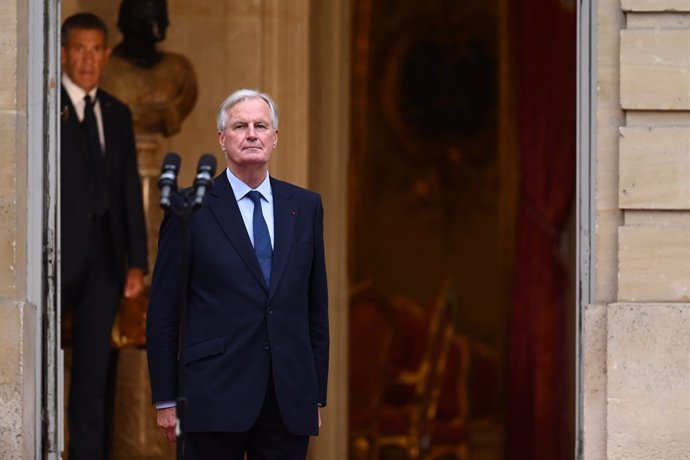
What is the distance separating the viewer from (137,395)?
462 inches

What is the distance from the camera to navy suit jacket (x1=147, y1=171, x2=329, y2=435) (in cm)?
758

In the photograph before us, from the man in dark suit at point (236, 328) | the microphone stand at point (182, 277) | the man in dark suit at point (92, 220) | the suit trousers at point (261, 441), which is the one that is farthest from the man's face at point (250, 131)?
the man in dark suit at point (92, 220)

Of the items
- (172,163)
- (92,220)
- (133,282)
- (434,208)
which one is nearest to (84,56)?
(92,220)

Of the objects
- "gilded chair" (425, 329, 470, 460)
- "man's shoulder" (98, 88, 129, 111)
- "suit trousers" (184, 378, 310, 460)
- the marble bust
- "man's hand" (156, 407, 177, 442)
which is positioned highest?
the marble bust

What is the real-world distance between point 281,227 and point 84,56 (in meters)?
3.89

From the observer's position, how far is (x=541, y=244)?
14.0 meters

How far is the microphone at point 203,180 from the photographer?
7.02m

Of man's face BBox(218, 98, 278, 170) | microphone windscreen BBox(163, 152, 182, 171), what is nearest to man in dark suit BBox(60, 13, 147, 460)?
man's face BBox(218, 98, 278, 170)

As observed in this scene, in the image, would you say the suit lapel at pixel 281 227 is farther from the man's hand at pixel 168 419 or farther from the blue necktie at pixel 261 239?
the man's hand at pixel 168 419

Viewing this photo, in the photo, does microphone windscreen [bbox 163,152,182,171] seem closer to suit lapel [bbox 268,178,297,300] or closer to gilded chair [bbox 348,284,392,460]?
suit lapel [bbox 268,178,297,300]

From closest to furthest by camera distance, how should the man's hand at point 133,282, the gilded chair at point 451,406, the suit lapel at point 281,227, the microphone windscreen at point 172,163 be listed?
the microphone windscreen at point 172,163
the suit lapel at point 281,227
the man's hand at point 133,282
the gilded chair at point 451,406

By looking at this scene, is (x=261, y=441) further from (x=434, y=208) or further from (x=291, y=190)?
(x=434, y=208)

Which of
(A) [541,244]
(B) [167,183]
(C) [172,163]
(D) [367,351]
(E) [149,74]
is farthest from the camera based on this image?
(D) [367,351]

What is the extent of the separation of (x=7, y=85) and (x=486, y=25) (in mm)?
9064
